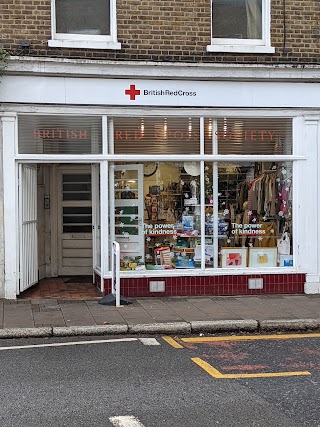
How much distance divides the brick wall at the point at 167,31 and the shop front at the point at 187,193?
966mm

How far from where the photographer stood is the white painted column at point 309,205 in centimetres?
1077

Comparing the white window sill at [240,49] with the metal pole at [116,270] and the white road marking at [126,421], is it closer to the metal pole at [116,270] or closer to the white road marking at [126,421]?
the metal pole at [116,270]

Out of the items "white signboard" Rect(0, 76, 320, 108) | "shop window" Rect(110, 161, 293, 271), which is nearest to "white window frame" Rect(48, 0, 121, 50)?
"white signboard" Rect(0, 76, 320, 108)

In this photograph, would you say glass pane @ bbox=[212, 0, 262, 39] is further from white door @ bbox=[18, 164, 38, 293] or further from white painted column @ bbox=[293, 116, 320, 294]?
white door @ bbox=[18, 164, 38, 293]

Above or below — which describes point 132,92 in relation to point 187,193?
above

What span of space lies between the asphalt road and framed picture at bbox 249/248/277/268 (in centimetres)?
322

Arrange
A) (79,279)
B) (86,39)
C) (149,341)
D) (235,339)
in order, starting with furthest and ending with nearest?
(79,279), (86,39), (235,339), (149,341)

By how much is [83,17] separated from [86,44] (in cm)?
71

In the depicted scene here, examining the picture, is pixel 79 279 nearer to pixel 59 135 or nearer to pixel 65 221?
pixel 65 221

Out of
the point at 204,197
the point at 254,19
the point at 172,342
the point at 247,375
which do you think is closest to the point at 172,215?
the point at 204,197

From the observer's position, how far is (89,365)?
6453 mm

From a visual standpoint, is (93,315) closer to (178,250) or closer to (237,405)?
(178,250)

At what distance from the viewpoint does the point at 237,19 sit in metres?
10.9

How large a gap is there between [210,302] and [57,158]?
369 cm
